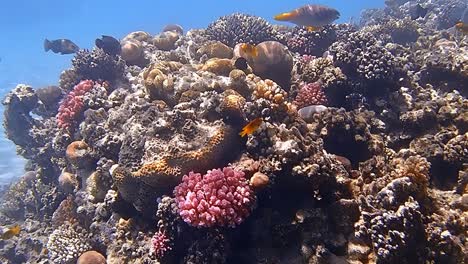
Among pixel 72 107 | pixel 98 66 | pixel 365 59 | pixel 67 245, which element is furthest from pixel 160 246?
pixel 98 66

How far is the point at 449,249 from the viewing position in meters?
4.23

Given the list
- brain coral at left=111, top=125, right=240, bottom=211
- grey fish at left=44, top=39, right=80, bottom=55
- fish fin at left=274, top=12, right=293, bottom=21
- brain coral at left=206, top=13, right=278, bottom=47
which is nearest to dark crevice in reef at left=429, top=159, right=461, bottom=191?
brain coral at left=111, top=125, right=240, bottom=211

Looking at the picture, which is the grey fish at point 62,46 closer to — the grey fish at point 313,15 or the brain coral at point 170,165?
the grey fish at point 313,15

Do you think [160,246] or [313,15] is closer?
[160,246]

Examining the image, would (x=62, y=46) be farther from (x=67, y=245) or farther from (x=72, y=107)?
(x=67, y=245)

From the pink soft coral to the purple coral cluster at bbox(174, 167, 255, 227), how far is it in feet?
17.4

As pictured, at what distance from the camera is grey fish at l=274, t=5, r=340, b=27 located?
8.71 m

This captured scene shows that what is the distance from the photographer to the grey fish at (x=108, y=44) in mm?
10906

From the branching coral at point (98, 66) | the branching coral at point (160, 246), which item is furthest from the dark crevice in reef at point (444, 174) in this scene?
the branching coral at point (98, 66)

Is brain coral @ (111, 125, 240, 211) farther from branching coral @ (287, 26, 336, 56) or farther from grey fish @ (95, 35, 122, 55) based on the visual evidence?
grey fish @ (95, 35, 122, 55)

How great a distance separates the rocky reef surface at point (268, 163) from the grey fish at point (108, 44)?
1505 mm

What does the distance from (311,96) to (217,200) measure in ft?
12.0

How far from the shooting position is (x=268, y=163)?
17.5ft

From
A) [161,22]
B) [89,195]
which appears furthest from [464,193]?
[161,22]
